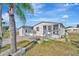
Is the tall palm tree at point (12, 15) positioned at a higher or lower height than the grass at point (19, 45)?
higher

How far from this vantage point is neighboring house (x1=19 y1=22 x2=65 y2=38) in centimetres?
166

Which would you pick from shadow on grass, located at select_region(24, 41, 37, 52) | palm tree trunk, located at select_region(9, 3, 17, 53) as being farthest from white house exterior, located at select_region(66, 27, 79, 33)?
palm tree trunk, located at select_region(9, 3, 17, 53)

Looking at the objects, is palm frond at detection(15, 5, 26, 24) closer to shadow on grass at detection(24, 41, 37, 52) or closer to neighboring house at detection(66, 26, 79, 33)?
shadow on grass at detection(24, 41, 37, 52)

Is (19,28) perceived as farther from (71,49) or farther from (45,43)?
(71,49)

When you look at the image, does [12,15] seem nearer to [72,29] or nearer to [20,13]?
[20,13]

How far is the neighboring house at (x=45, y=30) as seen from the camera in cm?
166

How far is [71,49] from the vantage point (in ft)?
5.44

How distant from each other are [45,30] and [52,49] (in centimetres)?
17

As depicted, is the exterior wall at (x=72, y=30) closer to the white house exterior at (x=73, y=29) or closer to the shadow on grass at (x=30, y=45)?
the white house exterior at (x=73, y=29)

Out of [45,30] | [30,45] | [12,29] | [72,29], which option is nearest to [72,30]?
[72,29]

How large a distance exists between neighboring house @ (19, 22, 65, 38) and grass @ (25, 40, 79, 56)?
0.07 metres

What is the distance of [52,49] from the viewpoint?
1.66 meters

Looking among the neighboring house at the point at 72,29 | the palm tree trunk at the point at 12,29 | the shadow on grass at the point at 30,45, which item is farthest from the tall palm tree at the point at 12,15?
the neighboring house at the point at 72,29

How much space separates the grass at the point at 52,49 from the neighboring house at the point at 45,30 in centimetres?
7
